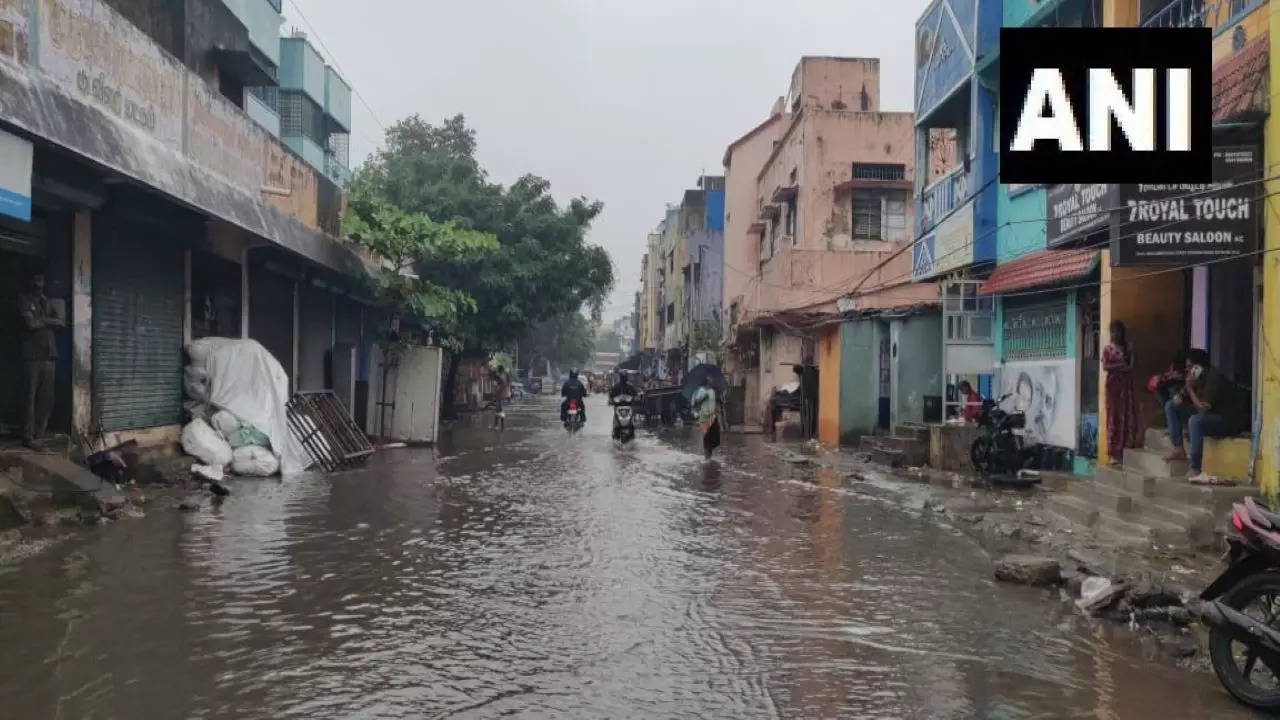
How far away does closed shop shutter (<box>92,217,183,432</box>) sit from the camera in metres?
11.7

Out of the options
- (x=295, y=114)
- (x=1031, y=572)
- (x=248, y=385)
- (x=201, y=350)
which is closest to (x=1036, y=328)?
(x=1031, y=572)

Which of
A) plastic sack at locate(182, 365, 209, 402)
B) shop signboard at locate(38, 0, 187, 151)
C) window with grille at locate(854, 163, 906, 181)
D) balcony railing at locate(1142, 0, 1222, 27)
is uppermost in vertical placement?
window with grille at locate(854, 163, 906, 181)

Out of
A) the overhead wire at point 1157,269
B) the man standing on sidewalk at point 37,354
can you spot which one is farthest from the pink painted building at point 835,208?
the man standing on sidewalk at point 37,354

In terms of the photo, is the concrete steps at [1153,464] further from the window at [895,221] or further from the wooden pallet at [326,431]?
the window at [895,221]

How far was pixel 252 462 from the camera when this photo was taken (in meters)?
13.6

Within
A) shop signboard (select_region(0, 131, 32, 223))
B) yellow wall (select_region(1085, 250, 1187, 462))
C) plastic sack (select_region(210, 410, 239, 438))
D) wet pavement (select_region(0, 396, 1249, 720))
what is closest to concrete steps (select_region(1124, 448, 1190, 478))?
yellow wall (select_region(1085, 250, 1187, 462))

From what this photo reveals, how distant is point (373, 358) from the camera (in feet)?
84.8

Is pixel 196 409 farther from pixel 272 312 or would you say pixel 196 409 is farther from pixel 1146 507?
pixel 1146 507

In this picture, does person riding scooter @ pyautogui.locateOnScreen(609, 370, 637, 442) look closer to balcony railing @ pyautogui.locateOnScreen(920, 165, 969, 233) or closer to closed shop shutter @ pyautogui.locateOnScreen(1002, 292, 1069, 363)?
balcony railing @ pyautogui.locateOnScreen(920, 165, 969, 233)

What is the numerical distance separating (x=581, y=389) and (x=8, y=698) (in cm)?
2177

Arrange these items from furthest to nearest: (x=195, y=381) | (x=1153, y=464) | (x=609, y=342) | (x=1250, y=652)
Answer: (x=609, y=342) < (x=195, y=381) < (x=1153, y=464) < (x=1250, y=652)

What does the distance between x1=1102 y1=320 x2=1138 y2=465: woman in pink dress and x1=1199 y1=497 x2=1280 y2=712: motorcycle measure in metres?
Result: 6.74

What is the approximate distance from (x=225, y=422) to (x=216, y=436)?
0.25 metres

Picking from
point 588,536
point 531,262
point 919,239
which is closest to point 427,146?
point 531,262
